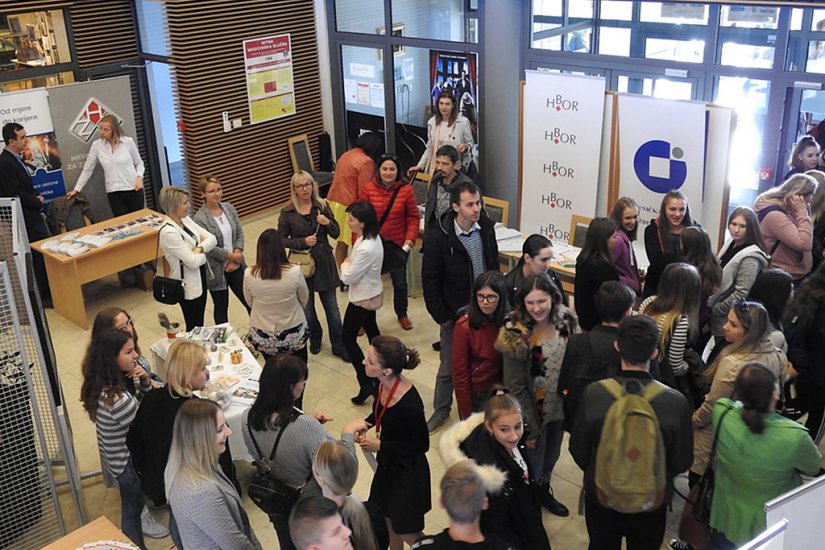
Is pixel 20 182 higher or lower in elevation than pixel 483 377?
higher

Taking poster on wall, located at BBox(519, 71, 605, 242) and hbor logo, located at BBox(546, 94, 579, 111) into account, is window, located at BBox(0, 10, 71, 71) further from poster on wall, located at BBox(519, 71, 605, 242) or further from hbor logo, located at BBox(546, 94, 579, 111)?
hbor logo, located at BBox(546, 94, 579, 111)

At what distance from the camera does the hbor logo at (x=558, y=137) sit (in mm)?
7797

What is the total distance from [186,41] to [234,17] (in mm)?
708

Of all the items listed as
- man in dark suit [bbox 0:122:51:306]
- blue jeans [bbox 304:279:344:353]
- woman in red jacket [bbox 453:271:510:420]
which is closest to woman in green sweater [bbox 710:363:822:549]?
woman in red jacket [bbox 453:271:510:420]

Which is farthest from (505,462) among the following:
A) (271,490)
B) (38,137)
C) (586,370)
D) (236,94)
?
(236,94)

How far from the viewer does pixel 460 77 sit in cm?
927

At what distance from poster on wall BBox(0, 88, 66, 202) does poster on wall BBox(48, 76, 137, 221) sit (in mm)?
68

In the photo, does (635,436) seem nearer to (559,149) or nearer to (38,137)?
(559,149)

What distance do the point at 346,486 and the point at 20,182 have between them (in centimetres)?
585

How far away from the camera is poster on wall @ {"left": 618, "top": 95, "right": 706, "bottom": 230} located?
7.10m

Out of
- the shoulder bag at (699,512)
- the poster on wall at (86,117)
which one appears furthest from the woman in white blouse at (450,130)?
the shoulder bag at (699,512)

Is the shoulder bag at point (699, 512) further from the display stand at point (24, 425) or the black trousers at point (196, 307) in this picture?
the black trousers at point (196, 307)

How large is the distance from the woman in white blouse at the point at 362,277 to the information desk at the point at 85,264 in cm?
293

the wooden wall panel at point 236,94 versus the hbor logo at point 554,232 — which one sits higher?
the wooden wall panel at point 236,94
